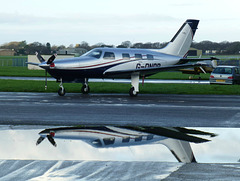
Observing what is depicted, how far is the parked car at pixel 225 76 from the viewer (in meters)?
33.8

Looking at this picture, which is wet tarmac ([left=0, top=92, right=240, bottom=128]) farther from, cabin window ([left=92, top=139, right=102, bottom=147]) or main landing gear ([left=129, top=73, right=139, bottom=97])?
main landing gear ([left=129, top=73, right=139, bottom=97])

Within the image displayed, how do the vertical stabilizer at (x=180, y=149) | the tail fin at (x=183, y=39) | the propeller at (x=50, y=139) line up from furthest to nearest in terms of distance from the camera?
the tail fin at (x=183, y=39)
the propeller at (x=50, y=139)
the vertical stabilizer at (x=180, y=149)

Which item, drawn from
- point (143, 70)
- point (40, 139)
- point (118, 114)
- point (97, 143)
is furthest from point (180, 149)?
point (143, 70)

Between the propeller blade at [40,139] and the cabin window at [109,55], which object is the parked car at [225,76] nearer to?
the cabin window at [109,55]

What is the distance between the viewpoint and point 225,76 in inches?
1336

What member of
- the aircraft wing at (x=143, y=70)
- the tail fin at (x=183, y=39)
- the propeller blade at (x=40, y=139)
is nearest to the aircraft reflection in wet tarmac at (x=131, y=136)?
the propeller blade at (x=40, y=139)

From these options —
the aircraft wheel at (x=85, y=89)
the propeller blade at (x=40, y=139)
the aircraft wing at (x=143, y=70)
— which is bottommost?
the aircraft wheel at (x=85, y=89)

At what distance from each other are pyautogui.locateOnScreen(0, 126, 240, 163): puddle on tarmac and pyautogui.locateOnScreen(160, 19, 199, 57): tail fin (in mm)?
17779

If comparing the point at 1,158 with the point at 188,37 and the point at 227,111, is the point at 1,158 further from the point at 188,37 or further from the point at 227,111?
the point at 188,37

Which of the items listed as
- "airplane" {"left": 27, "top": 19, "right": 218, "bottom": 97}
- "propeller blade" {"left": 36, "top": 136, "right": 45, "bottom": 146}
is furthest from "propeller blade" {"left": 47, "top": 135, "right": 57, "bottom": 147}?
"airplane" {"left": 27, "top": 19, "right": 218, "bottom": 97}

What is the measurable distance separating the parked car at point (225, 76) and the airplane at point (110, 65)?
8037 millimetres

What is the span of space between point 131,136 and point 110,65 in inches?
574

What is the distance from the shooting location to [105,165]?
288 inches

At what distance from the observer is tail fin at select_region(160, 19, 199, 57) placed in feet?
91.4
